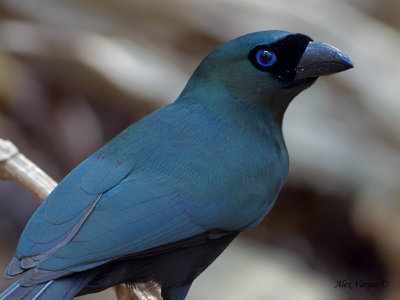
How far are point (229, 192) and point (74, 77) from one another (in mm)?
2838

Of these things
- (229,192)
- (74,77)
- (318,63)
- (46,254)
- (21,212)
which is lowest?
(21,212)

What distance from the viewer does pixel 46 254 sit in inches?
94.0

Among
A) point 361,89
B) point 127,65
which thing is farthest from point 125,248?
point 361,89

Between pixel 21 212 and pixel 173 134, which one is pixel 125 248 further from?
pixel 21 212

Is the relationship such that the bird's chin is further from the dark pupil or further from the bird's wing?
the bird's wing

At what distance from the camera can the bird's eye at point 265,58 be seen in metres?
2.84

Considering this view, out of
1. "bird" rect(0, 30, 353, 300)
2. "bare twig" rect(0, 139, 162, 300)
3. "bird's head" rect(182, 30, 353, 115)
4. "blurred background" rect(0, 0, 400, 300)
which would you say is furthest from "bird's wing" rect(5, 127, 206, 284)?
"blurred background" rect(0, 0, 400, 300)

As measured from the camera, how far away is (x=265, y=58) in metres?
2.86

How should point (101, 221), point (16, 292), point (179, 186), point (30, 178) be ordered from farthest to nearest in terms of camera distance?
point (30, 178)
point (179, 186)
point (101, 221)
point (16, 292)

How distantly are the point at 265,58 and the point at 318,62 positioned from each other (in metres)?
0.20

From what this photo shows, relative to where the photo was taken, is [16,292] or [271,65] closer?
[16,292]

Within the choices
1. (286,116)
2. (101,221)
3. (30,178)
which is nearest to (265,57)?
(101,221)

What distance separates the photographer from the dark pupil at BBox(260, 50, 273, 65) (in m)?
2.84

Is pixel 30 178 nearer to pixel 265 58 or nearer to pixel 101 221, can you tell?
pixel 101 221
